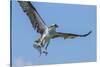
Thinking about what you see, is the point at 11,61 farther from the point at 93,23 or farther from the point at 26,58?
the point at 93,23

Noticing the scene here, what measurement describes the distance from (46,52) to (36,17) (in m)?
0.29

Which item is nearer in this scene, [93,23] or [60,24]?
[60,24]

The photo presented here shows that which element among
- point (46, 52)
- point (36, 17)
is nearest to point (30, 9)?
point (36, 17)

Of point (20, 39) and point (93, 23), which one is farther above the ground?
point (93, 23)

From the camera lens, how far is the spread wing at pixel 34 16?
1728 mm

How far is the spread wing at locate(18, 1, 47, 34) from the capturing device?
173 centimetres

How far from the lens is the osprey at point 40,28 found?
1.73 meters

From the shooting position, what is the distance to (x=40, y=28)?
1.76 meters

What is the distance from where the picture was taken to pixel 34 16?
175 cm

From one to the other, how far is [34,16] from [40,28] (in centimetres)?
11

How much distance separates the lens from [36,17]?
175 cm
